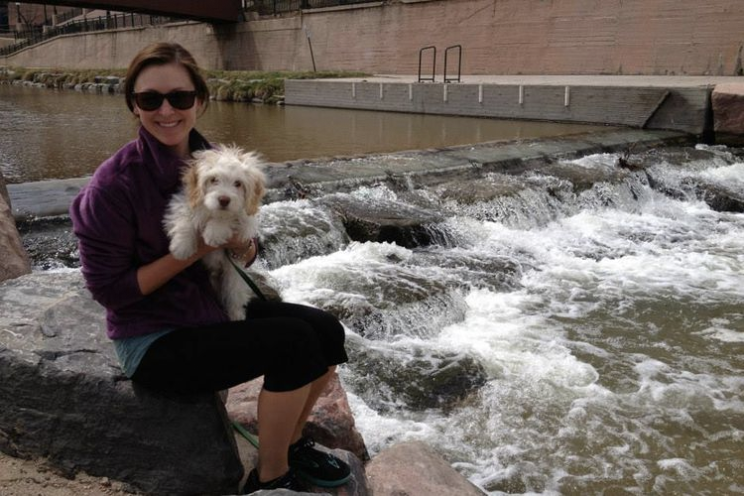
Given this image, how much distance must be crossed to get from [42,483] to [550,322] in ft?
14.5

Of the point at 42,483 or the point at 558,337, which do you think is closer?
the point at 42,483

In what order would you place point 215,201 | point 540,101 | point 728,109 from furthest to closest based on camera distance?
point 540,101 → point 728,109 → point 215,201

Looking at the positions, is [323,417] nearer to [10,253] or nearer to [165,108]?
→ [165,108]

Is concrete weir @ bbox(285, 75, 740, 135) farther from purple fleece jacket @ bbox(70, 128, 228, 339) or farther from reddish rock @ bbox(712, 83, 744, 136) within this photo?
purple fleece jacket @ bbox(70, 128, 228, 339)

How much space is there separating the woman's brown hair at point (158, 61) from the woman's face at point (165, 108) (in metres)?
0.01

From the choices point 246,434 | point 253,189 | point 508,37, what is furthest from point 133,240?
point 508,37

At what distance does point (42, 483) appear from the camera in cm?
246

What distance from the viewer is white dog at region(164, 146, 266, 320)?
2.13 m

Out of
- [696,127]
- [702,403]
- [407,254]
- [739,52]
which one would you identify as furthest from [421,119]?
[702,403]

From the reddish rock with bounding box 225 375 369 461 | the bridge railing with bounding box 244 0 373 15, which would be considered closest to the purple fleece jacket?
the reddish rock with bounding box 225 375 369 461

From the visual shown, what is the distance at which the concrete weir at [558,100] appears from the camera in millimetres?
13453

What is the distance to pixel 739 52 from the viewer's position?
693 inches

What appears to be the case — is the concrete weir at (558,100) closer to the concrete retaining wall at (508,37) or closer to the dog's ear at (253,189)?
the concrete retaining wall at (508,37)

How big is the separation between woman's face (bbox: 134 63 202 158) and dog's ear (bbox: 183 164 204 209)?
186 mm
